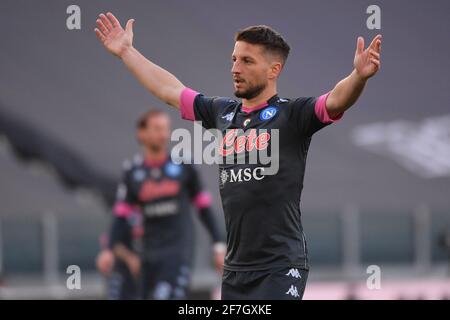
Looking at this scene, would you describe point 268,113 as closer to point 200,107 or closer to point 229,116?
point 229,116

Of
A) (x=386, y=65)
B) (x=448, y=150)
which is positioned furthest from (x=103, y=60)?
(x=448, y=150)

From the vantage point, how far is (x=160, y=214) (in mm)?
8094

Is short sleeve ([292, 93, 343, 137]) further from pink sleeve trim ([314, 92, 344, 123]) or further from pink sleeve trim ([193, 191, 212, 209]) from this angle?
pink sleeve trim ([193, 191, 212, 209])

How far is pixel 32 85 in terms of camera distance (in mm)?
14062

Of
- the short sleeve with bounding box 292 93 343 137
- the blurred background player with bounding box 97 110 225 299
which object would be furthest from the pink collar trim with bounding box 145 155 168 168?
the short sleeve with bounding box 292 93 343 137

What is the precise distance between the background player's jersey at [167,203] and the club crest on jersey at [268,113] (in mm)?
3251

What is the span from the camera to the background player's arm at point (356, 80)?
4.41 metres

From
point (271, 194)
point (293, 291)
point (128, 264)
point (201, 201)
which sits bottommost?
point (128, 264)

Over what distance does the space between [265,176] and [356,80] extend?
709 millimetres

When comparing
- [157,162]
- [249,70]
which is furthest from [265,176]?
[157,162]

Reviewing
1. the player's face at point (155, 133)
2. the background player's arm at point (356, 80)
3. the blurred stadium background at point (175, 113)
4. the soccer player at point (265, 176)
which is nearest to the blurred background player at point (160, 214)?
the player's face at point (155, 133)

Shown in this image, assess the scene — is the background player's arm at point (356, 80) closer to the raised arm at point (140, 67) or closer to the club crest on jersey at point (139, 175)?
the raised arm at point (140, 67)

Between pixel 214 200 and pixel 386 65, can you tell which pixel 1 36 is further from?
pixel 386 65
